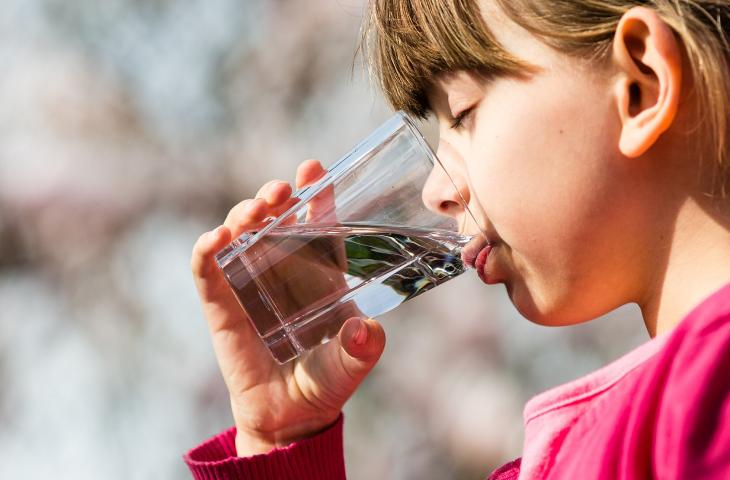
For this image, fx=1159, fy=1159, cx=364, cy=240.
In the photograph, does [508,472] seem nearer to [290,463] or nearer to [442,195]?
[290,463]

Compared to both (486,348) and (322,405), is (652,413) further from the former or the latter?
(486,348)

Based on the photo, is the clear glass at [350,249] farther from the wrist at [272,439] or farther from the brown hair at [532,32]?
the wrist at [272,439]

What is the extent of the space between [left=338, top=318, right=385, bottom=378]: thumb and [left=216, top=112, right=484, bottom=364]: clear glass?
2 centimetres

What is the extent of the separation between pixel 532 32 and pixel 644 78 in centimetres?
9

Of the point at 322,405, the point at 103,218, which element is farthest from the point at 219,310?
the point at 103,218

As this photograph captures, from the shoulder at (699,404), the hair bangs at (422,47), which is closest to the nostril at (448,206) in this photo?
the hair bangs at (422,47)

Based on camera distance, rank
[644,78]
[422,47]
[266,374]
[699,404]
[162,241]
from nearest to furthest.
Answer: [699,404] → [644,78] → [422,47] → [266,374] → [162,241]

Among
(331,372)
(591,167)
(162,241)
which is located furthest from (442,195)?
(162,241)

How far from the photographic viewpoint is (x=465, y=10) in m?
0.91

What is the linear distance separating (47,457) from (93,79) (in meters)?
0.48

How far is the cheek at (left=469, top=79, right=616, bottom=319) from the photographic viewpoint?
0.86 metres

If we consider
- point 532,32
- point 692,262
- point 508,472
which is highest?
point 532,32

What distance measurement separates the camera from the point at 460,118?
0.92 m

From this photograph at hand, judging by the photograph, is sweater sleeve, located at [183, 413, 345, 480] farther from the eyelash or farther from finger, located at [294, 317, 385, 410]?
the eyelash
